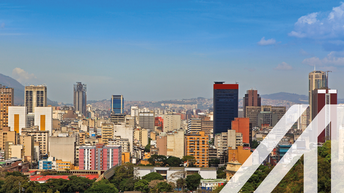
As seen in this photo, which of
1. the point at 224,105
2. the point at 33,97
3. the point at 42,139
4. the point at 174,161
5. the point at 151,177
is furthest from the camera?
the point at 33,97

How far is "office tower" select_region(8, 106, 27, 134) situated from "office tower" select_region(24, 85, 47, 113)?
12.2 meters

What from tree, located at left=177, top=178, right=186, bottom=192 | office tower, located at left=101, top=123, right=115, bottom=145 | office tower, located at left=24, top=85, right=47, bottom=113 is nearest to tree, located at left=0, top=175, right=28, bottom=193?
tree, located at left=177, top=178, right=186, bottom=192

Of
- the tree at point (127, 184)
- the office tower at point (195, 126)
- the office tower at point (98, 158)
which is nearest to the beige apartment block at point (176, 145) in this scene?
the office tower at point (98, 158)

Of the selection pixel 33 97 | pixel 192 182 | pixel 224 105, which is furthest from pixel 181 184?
pixel 33 97

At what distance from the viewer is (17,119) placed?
20.5 metres

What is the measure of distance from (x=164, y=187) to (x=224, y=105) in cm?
1860

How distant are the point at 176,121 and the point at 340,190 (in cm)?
2514

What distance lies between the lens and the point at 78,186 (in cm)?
985

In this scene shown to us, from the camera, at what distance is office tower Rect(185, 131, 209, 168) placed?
14.1m

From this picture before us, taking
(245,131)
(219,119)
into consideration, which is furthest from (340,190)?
(219,119)

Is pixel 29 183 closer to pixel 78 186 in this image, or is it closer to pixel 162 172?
pixel 78 186

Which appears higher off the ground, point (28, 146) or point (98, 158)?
point (28, 146)

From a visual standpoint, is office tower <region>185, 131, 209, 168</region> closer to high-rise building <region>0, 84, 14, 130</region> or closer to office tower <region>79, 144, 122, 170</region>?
office tower <region>79, 144, 122, 170</region>

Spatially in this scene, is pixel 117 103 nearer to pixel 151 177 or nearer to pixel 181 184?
pixel 151 177
